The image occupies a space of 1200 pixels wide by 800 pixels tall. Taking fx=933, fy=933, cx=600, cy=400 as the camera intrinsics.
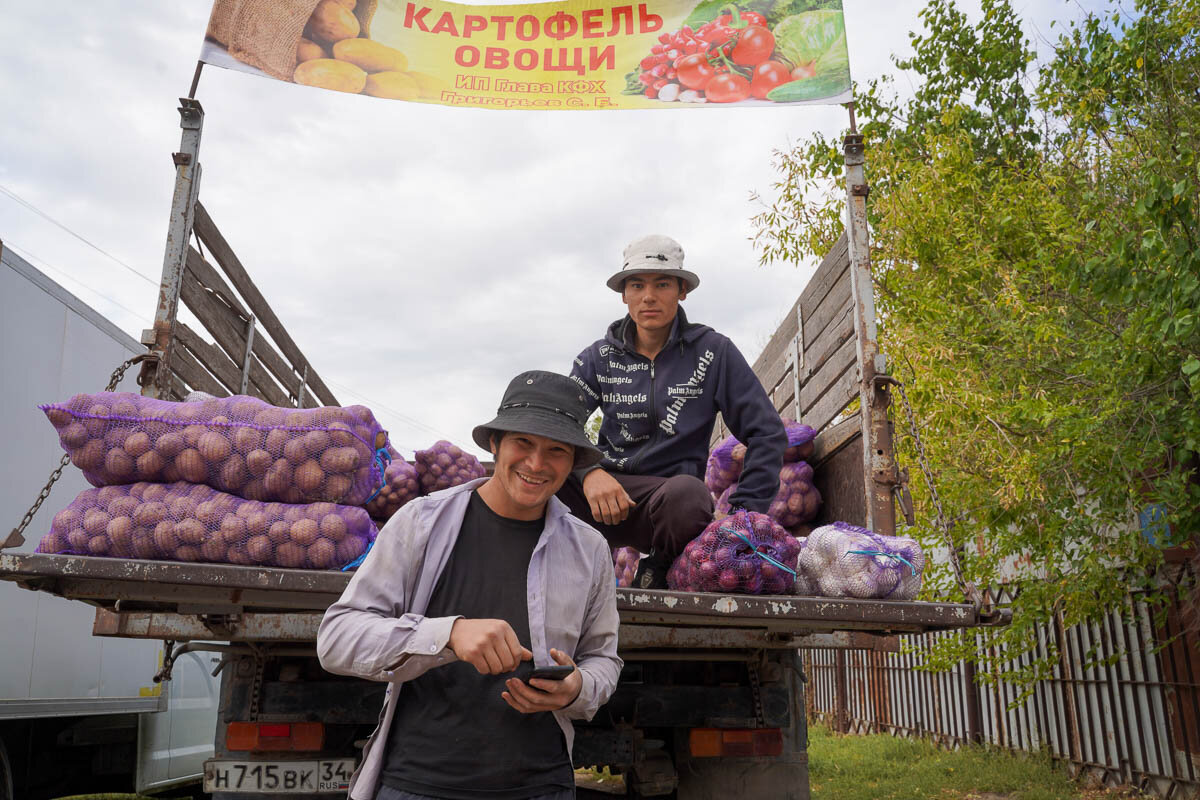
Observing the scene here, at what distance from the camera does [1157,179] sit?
4500 mm

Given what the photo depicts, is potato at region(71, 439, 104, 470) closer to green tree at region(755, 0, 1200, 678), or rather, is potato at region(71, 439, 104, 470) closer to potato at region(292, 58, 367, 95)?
potato at region(292, 58, 367, 95)

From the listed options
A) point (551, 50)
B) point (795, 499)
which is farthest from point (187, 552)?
point (551, 50)

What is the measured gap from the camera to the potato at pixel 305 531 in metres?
2.92

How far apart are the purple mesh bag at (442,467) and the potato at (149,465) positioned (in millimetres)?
1556

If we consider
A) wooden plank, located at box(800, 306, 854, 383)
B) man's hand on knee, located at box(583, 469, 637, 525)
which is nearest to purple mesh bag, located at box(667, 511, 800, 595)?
man's hand on knee, located at box(583, 469, 637, 525)

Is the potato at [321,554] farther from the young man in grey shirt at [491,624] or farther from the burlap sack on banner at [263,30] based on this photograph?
the burlap sack on banner at [263,30]

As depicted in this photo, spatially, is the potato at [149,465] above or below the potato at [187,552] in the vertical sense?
above

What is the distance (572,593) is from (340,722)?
5.76 ft

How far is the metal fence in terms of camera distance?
7.33m

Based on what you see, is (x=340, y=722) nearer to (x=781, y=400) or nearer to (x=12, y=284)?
(x=12, y=284)

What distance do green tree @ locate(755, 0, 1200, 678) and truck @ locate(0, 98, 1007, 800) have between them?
72.1 inches

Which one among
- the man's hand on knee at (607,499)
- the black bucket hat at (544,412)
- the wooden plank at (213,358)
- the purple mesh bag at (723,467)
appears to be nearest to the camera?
the black bucket hat at (544,412)

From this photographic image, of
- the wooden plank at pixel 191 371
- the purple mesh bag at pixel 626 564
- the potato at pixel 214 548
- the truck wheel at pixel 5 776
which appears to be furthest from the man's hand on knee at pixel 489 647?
the truck wheel at pixel 5 776

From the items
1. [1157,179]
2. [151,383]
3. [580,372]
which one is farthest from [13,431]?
[1157,179]
